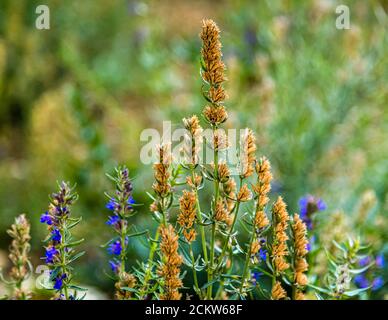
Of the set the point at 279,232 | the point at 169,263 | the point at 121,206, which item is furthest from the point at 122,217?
the point at 279,232

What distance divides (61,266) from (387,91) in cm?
185

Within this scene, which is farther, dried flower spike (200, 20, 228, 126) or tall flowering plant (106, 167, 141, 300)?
tall flowering plant (106, 167, 141, 300)

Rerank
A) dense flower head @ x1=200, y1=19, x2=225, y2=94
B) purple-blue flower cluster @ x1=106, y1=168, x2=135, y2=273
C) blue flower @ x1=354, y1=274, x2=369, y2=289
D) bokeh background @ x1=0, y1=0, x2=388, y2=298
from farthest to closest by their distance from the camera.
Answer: bokeh background @ x1=0, y1=0, x2=388, y2=298 → blue flower @ x1=354, y1=274, x2=369, y2=289 → purple-blue flower cluster @ x1=106, y1=168, x2=135, y2=273 → dense flower head @ x1=200, y1=19, x2=225, y2=94

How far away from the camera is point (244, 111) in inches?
97.5

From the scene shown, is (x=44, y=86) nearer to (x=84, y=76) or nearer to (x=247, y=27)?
(x=84, y=76)

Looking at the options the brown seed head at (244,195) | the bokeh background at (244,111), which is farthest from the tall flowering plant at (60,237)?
the bokeh background at (244,111)

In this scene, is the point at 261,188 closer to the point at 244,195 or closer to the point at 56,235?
the point at 244,195

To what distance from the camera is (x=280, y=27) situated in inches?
90.7

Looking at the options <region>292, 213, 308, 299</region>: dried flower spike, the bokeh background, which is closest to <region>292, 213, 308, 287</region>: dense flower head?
<region>292, 213, 308, 299</region>: dried flower spike

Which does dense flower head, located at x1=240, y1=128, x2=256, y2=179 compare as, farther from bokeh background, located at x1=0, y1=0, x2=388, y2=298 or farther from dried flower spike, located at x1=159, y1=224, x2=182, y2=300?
bokeh background, located at x1=0, y1=0, x2=388, y2=298

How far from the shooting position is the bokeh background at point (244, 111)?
2.32 metres

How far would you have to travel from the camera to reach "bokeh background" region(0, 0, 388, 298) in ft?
7.61
